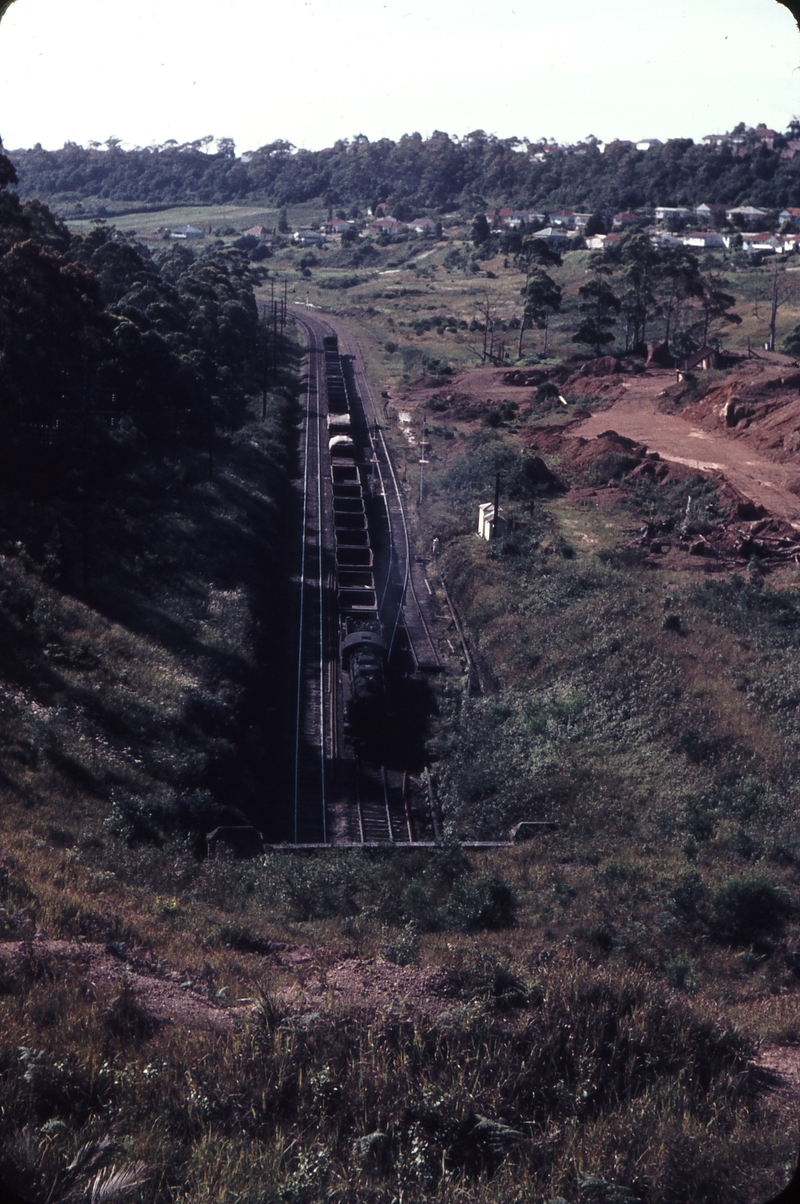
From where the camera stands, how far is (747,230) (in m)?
111

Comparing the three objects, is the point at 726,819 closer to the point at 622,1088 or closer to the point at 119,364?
the point at 622,1088

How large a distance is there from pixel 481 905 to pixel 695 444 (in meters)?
38.2

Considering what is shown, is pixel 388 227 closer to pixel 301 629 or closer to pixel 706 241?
pixel 706 241

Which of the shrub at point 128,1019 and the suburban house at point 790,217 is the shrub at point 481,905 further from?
the suburban house at point 790,217

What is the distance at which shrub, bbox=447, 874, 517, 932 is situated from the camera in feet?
49.9

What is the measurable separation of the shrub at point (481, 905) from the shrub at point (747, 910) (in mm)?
3179

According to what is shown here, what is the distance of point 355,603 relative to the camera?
3195 centimetres

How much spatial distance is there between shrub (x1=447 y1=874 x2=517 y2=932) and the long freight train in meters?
8.36

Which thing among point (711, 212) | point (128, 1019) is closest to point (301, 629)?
point (128, 1019)

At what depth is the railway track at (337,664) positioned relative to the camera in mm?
21984

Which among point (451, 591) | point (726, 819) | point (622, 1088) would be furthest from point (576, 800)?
point (451, 591)

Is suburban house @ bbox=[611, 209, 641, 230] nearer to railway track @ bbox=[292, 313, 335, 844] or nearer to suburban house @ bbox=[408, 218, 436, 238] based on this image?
suburban house @ bbox=[408, 218, 436, 238]

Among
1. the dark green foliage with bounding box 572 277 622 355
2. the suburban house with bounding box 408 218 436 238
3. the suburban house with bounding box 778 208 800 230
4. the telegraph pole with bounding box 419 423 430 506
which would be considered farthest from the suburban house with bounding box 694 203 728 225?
the telegraph pole with bounding box 419 423 430 506

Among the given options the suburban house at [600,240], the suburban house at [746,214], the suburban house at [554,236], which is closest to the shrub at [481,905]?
the suburban house at [600,240]
